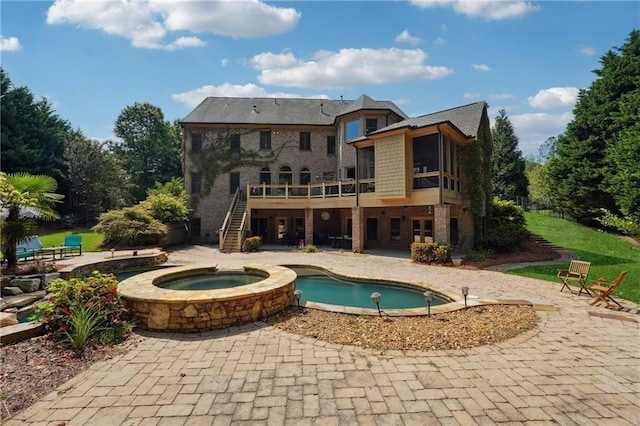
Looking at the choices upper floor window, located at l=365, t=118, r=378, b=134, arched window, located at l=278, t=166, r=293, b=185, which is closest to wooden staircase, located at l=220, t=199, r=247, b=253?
arched window, located at l=278, t=166, r=293, b=185

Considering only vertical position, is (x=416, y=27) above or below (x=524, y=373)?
above

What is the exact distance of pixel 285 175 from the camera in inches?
942

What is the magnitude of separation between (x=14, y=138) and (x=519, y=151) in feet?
164

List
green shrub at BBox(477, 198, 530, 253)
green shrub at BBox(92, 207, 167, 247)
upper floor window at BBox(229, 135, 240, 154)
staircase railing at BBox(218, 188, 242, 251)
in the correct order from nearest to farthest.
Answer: green shrub at BBox(477, 198, 530, 253) → green shrub at BBox(92, 207, 167, 247) → staircase railing at BBox(218, 188, 242, 251) → upper floor window at BBox(229, 135, 240, 154)

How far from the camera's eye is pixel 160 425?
3.10 meters

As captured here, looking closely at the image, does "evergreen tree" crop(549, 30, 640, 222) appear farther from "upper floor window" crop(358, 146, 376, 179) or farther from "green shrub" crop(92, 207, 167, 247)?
"green shrub" crop(92, 207, 167, 247)

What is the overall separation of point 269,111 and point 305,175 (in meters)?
6.58

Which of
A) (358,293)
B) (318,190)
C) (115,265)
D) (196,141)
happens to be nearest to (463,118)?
(318,190)

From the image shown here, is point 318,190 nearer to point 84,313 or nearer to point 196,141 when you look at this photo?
point 196,141

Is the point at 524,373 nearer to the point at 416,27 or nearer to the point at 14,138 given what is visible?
the point at 416,27

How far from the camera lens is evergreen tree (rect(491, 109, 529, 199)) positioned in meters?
30.6

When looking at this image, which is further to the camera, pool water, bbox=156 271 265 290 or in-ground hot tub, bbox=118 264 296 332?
pool water, bbox=156 271 265 290

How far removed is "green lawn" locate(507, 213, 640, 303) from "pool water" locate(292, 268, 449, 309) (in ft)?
17.7

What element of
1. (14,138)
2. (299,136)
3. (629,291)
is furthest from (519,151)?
(14,138)
